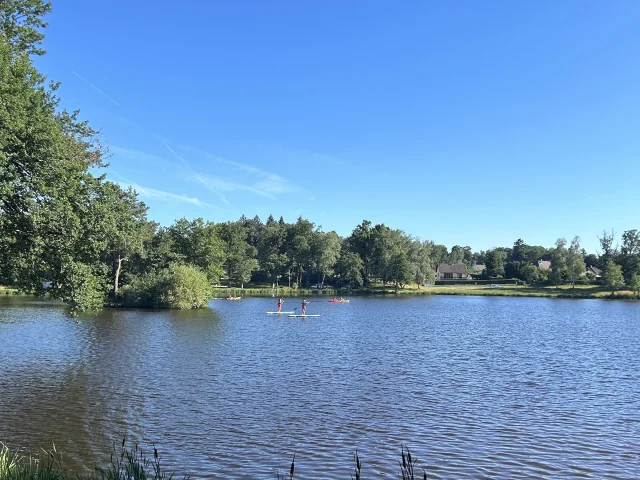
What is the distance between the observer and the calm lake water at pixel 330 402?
12.0 meters

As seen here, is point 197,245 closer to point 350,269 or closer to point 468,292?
point 350,269

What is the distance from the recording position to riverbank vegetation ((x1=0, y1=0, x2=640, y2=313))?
57.0 feet

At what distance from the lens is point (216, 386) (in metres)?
19.0

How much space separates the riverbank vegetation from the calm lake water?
14.1ft

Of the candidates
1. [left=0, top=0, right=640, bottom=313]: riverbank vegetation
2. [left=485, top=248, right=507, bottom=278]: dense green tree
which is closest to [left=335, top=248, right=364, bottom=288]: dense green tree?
[left=0, top=0, right=640, bottom=313]: riverbank vegetation

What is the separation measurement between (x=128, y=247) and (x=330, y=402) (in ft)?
168

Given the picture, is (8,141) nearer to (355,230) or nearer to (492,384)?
(492,384)

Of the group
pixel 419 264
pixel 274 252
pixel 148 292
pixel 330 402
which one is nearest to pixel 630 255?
pixel 419 264

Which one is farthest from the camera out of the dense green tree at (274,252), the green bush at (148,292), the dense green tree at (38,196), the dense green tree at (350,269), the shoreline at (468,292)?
the dense green tree at (274,252)

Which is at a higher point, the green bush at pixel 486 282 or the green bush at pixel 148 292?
the green bush at pixel 486 282

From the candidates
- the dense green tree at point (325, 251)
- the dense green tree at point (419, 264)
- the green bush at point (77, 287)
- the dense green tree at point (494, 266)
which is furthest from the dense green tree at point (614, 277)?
the green bush at point (77, 287)

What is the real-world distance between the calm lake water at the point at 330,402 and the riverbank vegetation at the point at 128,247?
14.1 ft

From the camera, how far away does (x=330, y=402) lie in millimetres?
16859

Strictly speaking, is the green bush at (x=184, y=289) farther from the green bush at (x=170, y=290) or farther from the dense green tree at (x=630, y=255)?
the dense green tree at (x=630, y=255)
